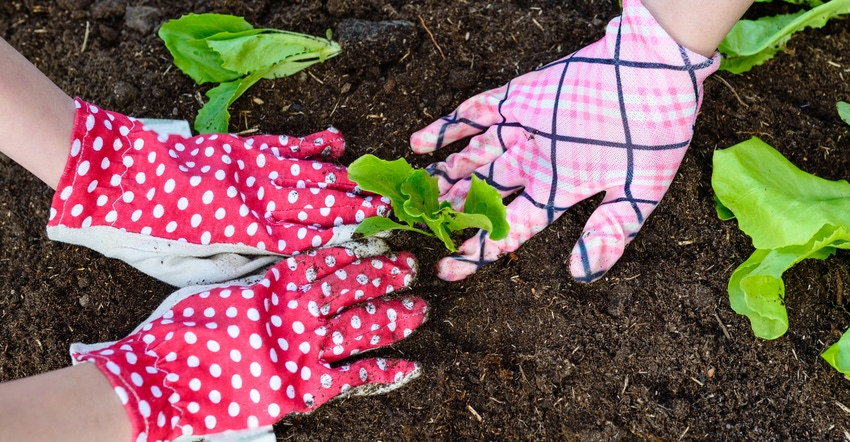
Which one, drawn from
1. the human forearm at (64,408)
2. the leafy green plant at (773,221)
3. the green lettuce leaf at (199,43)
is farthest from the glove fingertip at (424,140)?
the human forearm at (64,408)

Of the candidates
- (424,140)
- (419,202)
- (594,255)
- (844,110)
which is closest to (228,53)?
(424,140)

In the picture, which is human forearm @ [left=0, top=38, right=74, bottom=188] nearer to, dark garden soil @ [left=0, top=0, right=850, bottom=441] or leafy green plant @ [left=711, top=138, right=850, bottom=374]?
dark garden soil @ [left=0, top=0, right=850, bottom=441]

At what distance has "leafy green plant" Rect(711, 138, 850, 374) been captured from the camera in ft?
4.91

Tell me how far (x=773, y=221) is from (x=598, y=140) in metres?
0.39

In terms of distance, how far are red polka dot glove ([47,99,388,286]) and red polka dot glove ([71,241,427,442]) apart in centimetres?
7

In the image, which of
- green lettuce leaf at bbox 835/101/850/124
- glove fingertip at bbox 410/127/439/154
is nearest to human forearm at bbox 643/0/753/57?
green lettuce leaf at bbox 835/101/850/124

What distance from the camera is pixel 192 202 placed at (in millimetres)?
1557

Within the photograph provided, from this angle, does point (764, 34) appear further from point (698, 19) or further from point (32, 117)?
point (32, 117)

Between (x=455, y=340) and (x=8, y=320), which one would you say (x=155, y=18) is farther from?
(x=455, y=340)

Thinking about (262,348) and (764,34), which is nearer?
(262,348)

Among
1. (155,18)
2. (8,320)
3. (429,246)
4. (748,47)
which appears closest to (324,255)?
(429,246)

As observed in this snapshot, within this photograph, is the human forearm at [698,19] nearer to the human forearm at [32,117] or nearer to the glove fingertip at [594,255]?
the glove fingertip at [594,255]

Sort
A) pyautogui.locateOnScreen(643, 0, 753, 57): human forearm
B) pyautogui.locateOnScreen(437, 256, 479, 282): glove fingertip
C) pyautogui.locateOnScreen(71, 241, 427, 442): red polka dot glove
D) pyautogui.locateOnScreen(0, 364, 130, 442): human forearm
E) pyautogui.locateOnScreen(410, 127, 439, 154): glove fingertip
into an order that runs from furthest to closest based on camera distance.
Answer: pyautogui.locateOnScreen(410, 127, 439, 154): glove fingertip < pyautogui.locateOnScreen(437, 256, 479, 282): glove fingertip < pyautogui.locateOnScreen(643, 0, 753, 57): human forearm < pyautogui.locateOnScreen(71, 241, 427, 442): red polka dot glove < pyautogui.locateOnScreen(0, 364, 130, 442): human forearm

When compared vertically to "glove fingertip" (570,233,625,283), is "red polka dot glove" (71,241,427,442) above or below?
below
